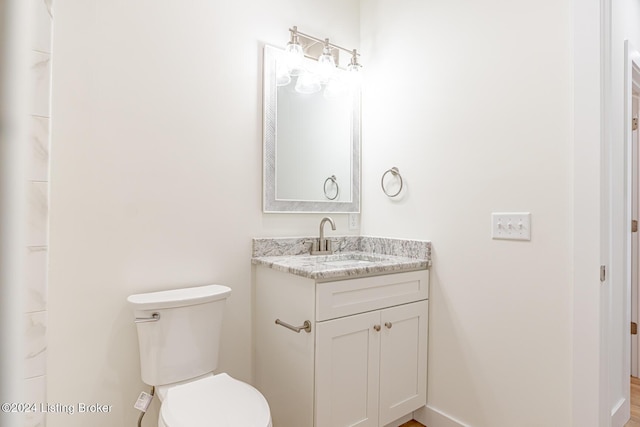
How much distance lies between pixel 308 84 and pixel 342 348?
1.43 meters

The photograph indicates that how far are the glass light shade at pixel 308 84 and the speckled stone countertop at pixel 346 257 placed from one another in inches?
33.5

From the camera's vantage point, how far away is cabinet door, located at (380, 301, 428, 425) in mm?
1693

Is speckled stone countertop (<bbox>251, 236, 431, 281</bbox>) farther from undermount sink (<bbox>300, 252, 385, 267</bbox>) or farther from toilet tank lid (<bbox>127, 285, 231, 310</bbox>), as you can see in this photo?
toilet tank lid (<bbox>127, 285, 231, 310</bbox>)

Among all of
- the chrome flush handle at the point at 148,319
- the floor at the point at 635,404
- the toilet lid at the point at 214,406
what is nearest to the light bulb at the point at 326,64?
the chrome flush handle at the point at 148,319

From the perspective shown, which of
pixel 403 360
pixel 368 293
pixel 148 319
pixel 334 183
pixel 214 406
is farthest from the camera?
pixel 334 183

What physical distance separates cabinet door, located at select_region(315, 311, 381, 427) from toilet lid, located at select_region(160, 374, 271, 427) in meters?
0.31

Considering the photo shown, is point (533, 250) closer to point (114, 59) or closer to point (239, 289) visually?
point (239, 289)

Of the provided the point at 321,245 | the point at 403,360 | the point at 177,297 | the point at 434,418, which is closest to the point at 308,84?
the point at 321,245

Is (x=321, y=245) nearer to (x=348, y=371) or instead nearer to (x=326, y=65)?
(x=348, y=371)

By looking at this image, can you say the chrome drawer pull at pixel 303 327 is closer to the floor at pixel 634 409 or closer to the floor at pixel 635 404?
the floor at pixel 634 409

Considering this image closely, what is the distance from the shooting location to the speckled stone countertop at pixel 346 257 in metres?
1.57

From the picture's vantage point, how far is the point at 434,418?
184 centimetres

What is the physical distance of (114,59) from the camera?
153 cm

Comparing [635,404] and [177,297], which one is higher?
[177,297]
